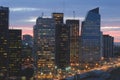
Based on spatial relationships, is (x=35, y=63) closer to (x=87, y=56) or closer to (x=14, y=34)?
(x=14, y=34)

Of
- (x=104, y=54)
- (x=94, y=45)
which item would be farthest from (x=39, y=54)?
(x=104, y=54)

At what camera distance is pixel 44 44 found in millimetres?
124250

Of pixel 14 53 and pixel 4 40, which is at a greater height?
pixel 4 40

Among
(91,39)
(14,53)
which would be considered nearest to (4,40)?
(14,53)

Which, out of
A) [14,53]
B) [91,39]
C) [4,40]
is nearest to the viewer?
[4,40]

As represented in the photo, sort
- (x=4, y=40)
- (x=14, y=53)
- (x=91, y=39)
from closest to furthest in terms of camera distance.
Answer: (x=4, y=40) → (x=14, y=53) → (x=91, y=39)

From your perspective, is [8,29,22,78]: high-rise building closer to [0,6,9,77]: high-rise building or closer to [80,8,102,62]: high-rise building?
[0,6,9,77]: high-rise building

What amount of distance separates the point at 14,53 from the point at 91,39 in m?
51.6

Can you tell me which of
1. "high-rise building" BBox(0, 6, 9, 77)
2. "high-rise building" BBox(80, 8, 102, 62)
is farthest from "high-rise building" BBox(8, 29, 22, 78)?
"high-rise building" BBox(80, 8, 102, 62)

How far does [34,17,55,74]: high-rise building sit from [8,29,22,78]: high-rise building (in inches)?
372

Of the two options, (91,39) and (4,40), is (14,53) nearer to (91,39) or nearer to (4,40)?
(4,40)

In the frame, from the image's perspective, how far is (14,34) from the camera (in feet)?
372

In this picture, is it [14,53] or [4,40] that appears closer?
[4,40]

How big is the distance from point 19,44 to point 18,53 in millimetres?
3757
